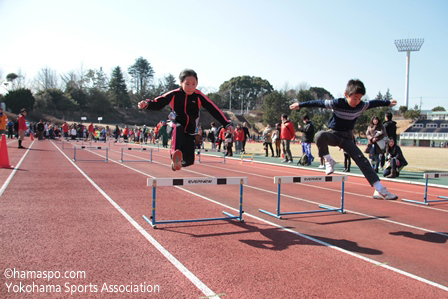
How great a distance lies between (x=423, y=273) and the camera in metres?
4.42

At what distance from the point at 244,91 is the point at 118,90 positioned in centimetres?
3913

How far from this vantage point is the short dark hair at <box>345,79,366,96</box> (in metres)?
6.34

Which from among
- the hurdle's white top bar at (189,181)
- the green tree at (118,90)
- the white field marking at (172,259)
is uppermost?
the green tree at (118,90)

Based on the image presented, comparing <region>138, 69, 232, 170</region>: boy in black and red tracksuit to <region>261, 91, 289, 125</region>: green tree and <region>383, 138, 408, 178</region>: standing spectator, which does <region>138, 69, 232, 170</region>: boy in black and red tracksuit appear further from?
<region>261, 91, 289, 125</region>: green tree

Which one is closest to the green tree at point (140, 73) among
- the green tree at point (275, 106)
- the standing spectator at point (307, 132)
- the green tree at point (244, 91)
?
the green tree at point (244, 91)

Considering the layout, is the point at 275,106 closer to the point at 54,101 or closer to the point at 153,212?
the point at 54,101

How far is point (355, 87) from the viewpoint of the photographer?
6406 millimetres

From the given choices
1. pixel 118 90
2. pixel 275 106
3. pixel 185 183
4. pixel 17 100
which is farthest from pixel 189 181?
pixel 118 90

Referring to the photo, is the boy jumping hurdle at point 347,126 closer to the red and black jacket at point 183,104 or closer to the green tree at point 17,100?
the red and black jacket at point 183,104

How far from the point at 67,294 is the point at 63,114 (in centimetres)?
7019

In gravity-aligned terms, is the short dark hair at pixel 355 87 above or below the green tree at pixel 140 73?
below

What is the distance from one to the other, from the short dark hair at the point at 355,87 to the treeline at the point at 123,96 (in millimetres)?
58788

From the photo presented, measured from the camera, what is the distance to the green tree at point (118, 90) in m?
80.9

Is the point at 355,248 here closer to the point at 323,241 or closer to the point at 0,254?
the point at 323,241
